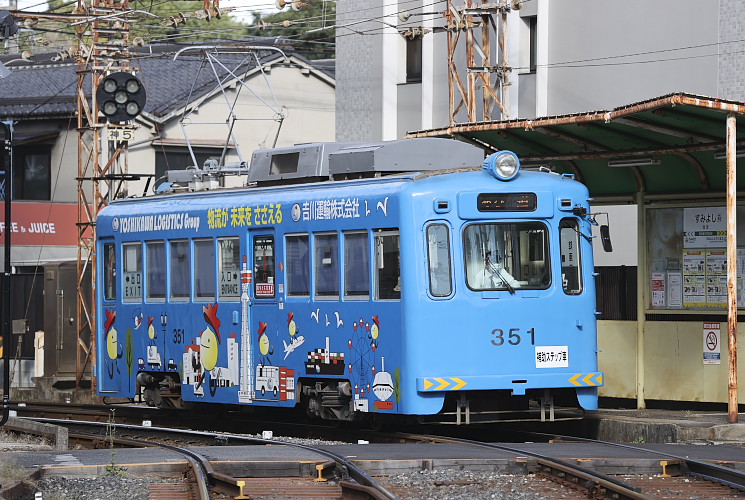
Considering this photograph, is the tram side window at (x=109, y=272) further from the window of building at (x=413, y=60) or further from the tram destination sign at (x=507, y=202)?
the window of building at (x=413, y=60)

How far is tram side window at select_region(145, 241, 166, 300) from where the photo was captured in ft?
60.4

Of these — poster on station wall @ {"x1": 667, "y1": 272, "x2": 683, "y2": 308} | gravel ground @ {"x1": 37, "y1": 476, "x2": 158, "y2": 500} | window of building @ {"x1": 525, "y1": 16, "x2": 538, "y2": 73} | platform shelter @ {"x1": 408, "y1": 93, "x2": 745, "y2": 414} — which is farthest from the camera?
window of building @ {"x1": 525, "y1": 16, "x2": 538, "y2": 73}

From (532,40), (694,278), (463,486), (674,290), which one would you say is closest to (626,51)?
(532,40)

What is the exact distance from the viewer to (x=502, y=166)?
49.1 ft

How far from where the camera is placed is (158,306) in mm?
18500

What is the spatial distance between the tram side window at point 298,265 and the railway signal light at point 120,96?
9713mm

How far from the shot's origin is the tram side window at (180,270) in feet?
58.6

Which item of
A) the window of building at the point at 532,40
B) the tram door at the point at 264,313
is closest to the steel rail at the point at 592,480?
the tram door at the point at 264,313

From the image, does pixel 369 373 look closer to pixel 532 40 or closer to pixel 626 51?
pixel 626 51

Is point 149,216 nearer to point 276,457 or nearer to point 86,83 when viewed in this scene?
point 276,457

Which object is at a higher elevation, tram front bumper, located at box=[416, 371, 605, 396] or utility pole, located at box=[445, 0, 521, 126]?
utility pole, located at box=[445, 0, 521, 126]

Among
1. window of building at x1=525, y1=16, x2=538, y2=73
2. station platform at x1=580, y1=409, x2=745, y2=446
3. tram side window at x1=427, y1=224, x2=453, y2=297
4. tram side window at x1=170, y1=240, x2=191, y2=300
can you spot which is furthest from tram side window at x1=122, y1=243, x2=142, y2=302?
window of building at x1=525, y1=16, x2=538, y2=73

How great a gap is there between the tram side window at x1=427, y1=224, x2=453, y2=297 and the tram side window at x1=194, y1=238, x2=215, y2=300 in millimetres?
3656

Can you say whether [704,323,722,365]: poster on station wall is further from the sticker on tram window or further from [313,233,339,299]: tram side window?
[313,233,339,299]: tram side window
